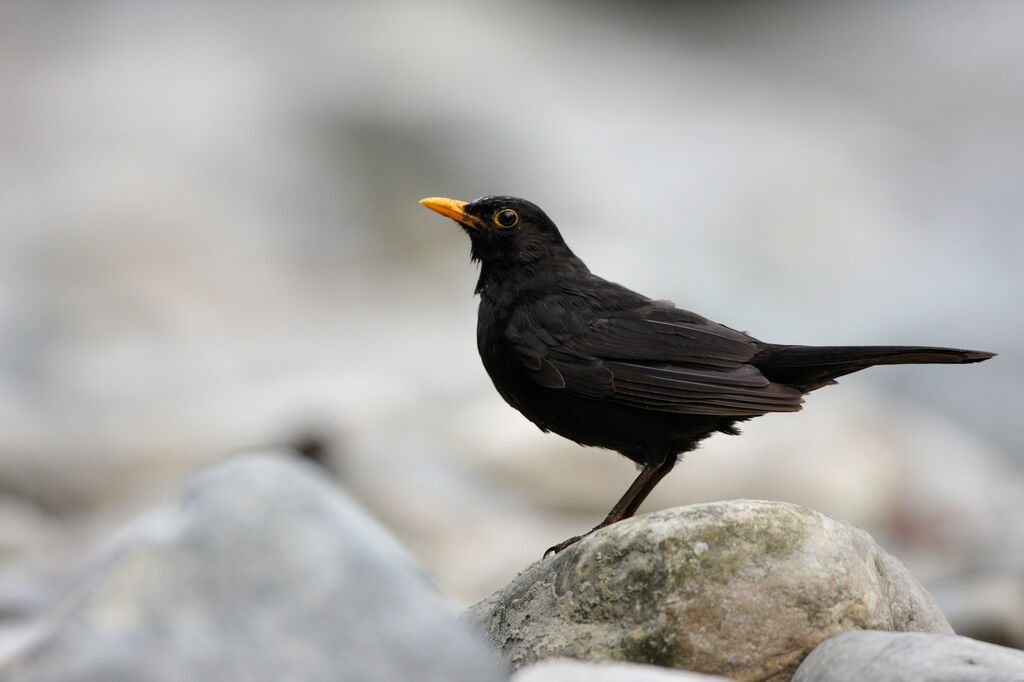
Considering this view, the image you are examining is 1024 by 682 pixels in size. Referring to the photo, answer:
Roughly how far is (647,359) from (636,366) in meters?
0.08

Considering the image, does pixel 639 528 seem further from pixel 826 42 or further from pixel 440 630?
pixel 826 42

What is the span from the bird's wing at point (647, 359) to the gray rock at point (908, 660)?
1.24 meters

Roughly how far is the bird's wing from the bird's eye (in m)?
0.51

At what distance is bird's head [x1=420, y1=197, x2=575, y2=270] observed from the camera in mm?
5398

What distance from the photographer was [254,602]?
2.76 m

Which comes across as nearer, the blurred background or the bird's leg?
the bird's leg

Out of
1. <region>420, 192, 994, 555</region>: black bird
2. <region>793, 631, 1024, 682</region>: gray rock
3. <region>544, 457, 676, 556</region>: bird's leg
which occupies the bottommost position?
<region>793, 631, 1024, 682</region>: gray rock

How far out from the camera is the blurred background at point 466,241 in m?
12.9

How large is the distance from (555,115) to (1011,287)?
33.6 feet

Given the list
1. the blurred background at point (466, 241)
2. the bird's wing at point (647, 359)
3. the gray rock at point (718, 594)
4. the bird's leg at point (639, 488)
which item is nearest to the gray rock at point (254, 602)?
the gray rock at point (718, 594)

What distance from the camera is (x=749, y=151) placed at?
81.0 feet

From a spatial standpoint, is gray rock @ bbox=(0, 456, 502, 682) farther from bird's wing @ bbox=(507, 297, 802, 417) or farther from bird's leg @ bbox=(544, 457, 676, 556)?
bird's leg @ bbox=(544, 457, 676, 556)

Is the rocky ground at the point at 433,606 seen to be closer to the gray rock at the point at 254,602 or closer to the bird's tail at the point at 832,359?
the gray rock at the point at 254,602

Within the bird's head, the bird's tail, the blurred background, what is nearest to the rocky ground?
the bird's tail
